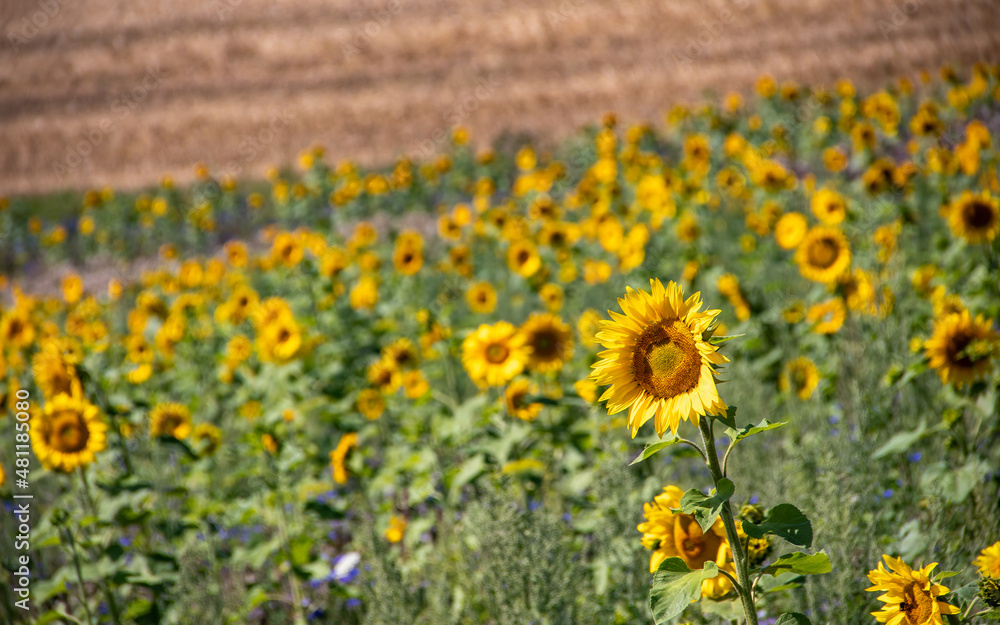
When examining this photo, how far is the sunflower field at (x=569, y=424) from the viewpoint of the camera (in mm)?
1660

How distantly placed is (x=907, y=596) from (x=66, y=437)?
2.69m

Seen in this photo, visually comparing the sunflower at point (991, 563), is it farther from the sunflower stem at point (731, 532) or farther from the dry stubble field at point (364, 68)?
the dry stubble field at point (364, 68)

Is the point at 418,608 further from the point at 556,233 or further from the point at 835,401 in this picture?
the point at 556,233

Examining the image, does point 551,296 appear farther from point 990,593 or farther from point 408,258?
point 990,593

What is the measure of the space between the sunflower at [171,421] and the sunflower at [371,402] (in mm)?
863

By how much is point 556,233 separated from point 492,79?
17.0m

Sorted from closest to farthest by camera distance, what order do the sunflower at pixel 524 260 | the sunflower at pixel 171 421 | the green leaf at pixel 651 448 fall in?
the green leaf at pixel 651 448, the sunflower at pixel 171 421, the sunflower at pixel 524 260

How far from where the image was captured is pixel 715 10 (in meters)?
20.7

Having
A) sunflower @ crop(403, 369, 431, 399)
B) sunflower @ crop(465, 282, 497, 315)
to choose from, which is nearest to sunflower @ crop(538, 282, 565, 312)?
sunflower @ crop(465, 282, 497, 315)

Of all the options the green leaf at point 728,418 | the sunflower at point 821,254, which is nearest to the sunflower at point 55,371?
the green leaf at point 728,418

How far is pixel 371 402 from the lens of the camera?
11.9 ft

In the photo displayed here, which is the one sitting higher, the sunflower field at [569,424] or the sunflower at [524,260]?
the sunflower at [524,260]

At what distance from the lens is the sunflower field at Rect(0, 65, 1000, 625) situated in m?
1.66

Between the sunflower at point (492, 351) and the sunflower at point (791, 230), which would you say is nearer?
the sunflower at point (492, 351)
